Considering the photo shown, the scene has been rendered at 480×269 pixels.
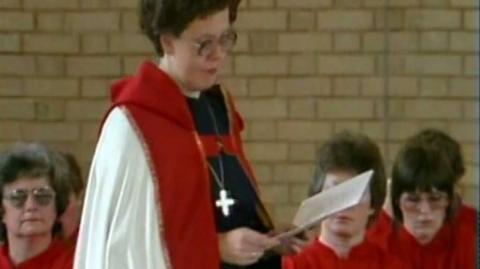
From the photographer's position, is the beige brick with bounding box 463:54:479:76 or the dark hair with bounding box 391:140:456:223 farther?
the beige brick with bounding box 463:54:479:76

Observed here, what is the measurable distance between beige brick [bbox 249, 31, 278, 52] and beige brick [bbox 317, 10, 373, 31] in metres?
0.16

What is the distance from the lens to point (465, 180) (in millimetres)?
4418

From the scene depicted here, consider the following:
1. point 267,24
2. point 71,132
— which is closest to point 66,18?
point 71,132

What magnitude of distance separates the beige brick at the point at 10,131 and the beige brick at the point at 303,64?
38.5 inches

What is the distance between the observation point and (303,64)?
4805mm

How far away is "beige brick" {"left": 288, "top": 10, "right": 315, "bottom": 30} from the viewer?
4.79 metres

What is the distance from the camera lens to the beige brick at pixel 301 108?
481 centimetres

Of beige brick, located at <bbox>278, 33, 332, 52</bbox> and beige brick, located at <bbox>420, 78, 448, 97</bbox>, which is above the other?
beige brick, located at <bbox>278, 33, 332, 52</bbox>

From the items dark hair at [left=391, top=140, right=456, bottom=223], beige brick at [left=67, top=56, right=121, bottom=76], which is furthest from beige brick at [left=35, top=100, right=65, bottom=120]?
dark hair at [left=391, top=140, right=456, bottom=223]

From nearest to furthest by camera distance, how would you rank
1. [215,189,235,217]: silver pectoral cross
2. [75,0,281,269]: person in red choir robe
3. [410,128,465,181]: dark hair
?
1. [75,0,281,269]: person in red choir robe
2. [215,189,235,217]: silver pectoral cross
3. [410,128,465,181]: dark hair

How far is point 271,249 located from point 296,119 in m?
2.50

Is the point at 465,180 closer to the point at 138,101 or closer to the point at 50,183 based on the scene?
the point at 50,183

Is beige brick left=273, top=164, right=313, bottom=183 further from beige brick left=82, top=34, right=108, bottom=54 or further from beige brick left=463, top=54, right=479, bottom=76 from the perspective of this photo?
beige brick left=82, top=34, right=108, bottom=54

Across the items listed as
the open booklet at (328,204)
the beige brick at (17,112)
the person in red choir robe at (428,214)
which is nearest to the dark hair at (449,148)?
the person in red choir robe at (428,214)
